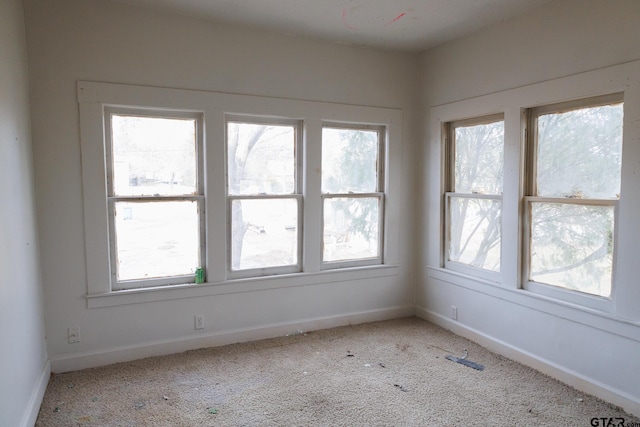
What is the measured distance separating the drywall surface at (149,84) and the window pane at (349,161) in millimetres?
343

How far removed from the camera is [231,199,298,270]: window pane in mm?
3625

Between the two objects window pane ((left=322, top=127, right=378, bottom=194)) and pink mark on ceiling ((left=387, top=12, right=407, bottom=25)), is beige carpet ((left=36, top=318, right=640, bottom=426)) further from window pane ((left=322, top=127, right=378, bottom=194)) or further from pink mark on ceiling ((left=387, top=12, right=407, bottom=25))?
pink mark on ceiling ((left=387, top=12, right=407, bottom=25))

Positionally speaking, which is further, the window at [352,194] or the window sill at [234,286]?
the window at [352,194]

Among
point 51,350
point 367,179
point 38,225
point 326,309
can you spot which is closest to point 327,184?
point 367,179

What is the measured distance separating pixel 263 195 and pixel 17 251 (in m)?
1.86

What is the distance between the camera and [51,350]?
2988 mm

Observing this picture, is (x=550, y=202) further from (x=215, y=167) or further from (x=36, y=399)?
(x=36, y=399)

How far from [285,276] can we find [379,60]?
2.29 metres

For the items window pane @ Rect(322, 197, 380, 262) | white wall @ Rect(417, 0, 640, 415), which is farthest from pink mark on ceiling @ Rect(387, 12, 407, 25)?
window pane @ Rect(322, 197, 380, 262)

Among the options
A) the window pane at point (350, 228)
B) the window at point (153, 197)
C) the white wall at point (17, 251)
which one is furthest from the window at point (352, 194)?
the white wall at point (17, 251)

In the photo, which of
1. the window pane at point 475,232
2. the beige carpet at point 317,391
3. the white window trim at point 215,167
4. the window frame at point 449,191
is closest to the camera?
the beige carpet at point 317,391

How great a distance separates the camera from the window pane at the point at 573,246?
2.73 m

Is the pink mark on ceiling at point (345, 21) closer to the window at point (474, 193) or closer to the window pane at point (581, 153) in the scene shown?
the window at point (474, 193)

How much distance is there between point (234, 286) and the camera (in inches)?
140
